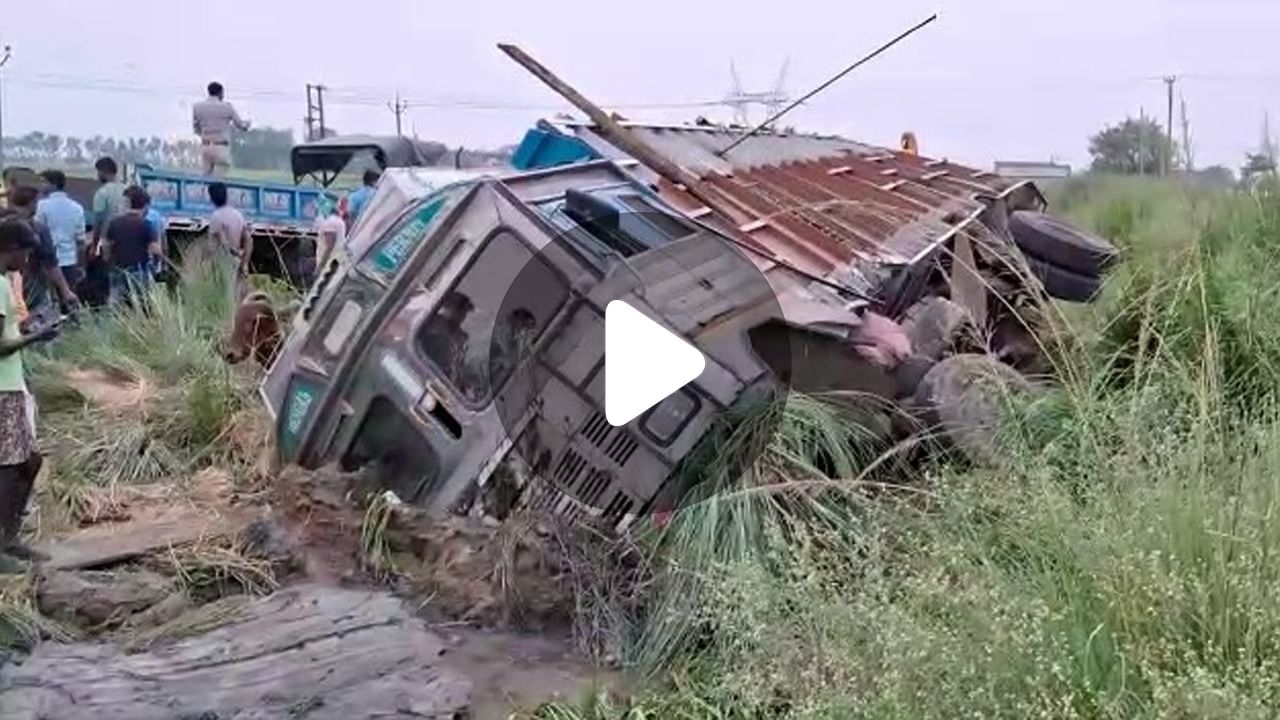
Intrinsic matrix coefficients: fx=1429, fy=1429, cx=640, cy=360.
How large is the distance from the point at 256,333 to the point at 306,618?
130 inches

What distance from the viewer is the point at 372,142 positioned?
14.8 m

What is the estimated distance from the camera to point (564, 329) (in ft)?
15.3

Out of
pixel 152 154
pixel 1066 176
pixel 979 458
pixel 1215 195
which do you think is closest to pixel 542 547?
pixel 979 458

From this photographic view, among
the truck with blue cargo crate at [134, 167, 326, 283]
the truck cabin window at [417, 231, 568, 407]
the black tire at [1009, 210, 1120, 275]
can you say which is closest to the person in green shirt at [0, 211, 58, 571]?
the truck cabin window at [417, 231, 568, 407]

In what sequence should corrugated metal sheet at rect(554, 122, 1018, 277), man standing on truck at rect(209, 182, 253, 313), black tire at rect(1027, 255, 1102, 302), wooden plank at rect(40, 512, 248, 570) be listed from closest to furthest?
wooden plank at rect(40, 512, 248, 570), corrugated metal sheet at rect(554, 122, 1018, 277), black tire at rect(1027, 255, 1102, 302), man standing on truck at rect(209, 182, 253, 313)

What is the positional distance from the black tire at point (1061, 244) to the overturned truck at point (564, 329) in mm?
1657

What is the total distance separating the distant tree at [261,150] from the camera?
1573cm

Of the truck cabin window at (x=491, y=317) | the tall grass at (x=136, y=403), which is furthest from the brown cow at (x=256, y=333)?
the truck cabin window at (x=491, y=317)

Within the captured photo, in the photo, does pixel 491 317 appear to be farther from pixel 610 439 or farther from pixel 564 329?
pixel 610 439

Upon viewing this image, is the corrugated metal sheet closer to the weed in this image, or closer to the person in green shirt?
the weed

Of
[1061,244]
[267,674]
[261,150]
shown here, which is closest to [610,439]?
[267,674]

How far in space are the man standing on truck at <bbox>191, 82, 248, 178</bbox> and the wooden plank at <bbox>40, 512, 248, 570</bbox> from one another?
8.37m

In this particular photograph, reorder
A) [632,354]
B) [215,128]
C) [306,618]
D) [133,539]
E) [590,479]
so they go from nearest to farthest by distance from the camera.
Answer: [306,618] < [590,479] < [632,354] < [133,539] < [215,128]

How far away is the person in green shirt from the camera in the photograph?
16.8 feet
